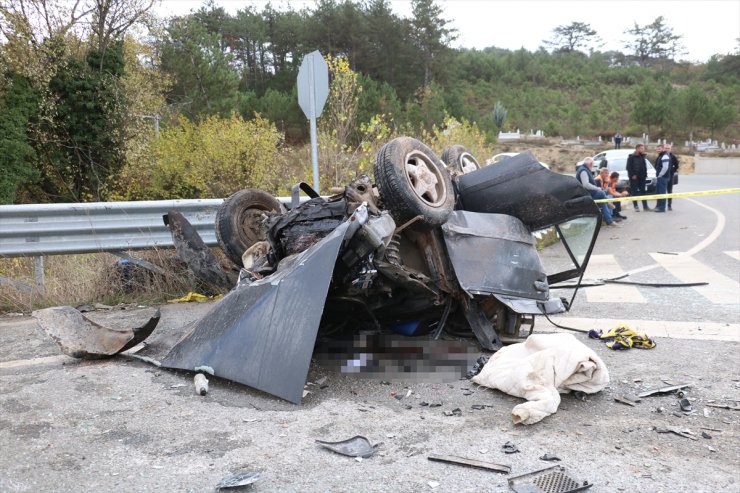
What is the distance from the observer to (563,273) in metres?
5.88

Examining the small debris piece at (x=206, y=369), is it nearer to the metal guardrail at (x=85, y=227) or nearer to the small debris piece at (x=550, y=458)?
the small debris piece at (x=550, y=458)

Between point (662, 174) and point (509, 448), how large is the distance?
15315mm

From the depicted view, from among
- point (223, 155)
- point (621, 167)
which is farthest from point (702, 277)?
point (621, 167)

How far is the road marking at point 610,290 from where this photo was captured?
6875 millimetres

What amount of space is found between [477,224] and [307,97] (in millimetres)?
3635

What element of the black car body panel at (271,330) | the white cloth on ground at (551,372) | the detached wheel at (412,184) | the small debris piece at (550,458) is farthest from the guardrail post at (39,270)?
the small debris piece at (550,458)

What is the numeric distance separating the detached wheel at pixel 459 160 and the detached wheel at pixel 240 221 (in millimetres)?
1869

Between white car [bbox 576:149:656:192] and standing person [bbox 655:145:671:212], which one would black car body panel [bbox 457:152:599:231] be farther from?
white car [bbox 576:149:656:192]

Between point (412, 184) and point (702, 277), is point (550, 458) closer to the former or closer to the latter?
point (412, 184)


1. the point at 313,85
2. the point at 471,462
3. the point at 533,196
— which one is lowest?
the point at 471,462

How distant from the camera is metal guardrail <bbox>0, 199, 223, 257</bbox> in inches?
234

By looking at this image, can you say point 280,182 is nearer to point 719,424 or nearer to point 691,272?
point 691,272

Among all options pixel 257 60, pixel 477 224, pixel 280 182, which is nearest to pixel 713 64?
pixel 257 60

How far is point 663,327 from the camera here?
561cm
